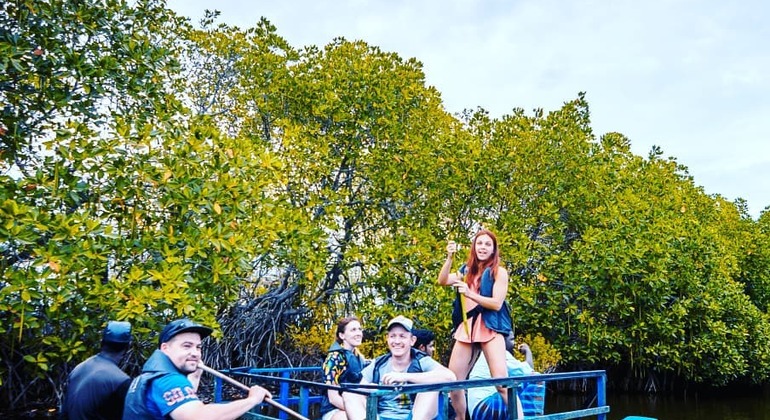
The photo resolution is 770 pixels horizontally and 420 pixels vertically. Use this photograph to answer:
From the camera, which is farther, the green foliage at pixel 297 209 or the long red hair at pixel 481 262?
the green foliage at pixel 297 209

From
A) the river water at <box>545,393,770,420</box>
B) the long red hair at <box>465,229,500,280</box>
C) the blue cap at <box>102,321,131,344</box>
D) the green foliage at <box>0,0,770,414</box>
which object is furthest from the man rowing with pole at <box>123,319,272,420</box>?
the river water at <box>545,393,770,420</box>

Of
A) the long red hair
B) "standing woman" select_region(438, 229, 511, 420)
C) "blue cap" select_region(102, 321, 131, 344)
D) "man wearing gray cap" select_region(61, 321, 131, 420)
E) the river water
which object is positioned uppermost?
the long red hair

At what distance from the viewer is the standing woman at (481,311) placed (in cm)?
465

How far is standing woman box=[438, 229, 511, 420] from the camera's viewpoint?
4648 mm

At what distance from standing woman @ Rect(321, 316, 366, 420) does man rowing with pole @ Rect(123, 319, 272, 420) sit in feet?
5.71

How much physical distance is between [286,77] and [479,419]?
8813 mm

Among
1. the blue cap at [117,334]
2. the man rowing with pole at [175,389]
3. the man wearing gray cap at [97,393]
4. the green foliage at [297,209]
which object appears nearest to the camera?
the man rowing with pole at [175,389]

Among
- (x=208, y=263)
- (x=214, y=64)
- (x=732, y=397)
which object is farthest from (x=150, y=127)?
(x=732, y=397)

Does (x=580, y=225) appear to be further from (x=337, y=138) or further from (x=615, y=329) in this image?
(x=337, y=138)

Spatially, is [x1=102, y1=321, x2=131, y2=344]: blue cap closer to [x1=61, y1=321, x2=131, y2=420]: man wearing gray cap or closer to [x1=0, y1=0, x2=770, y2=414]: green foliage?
[x1=61, y1=321, x2=131, y2=420]: man wearing gray cap

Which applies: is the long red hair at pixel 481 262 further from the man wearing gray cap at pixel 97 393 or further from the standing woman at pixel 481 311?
the man wearing gray cap at pixel 97 393

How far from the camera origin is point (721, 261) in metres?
16.1

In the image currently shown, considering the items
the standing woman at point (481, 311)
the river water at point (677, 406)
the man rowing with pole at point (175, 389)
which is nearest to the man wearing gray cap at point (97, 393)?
the man rowing with pole at point (175, 389)

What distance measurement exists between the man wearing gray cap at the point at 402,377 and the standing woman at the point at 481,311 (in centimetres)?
36
